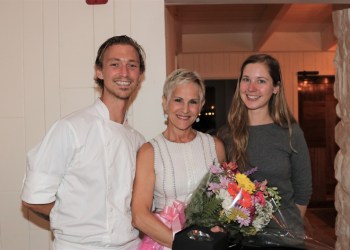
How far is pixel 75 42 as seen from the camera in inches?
91.1

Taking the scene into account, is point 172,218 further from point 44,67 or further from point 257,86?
point 44,67

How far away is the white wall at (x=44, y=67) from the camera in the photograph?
2.30 metres

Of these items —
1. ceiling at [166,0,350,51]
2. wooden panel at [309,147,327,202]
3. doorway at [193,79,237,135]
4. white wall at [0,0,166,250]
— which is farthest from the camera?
doorway at [193,79,237,135]

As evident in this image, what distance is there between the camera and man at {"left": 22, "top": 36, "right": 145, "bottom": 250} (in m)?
1.70

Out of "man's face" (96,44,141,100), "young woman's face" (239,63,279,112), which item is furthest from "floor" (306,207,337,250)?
"man's face" (96,44,141,100)

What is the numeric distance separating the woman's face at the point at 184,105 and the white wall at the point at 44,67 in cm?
52

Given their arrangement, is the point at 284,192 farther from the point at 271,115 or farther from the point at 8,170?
the point at 8,170

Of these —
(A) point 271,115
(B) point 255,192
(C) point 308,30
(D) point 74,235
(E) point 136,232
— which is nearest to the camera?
(B) point 255,192

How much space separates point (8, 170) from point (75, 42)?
0.88 m

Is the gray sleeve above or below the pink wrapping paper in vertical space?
above

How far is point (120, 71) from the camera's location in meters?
1.82

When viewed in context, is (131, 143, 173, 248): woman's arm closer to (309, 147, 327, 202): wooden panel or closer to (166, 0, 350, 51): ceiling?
(166, 0, 350, 51): ceiling

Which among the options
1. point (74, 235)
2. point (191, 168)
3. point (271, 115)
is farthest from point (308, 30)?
point (74, 235)

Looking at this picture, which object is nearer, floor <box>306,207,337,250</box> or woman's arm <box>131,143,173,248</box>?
woman's arm <box>131,143,173,248</box>
